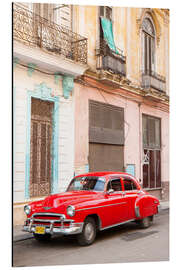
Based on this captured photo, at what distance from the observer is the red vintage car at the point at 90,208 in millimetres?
5930

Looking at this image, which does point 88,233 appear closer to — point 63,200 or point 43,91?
point 63,200

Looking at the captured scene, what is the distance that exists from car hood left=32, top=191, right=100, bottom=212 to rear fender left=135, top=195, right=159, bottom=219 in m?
1.23

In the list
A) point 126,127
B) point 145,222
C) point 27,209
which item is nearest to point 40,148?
point 27,209

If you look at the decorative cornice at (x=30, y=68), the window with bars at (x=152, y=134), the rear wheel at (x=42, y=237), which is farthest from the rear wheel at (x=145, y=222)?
the decorative cornice at (x=30, y=68)

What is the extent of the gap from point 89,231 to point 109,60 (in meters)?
4.50

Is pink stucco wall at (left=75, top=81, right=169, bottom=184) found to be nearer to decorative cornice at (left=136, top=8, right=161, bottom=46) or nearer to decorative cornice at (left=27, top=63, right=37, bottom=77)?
decorative cornice at (left=27, top=63, right=37, bottom=77)

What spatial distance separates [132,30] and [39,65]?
3243 millimetres

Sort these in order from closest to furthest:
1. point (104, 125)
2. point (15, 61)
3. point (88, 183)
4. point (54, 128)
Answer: point (15, 61) < point (88, 183) < point (54, 128) < point (104, 125)

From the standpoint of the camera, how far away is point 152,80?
9.96m

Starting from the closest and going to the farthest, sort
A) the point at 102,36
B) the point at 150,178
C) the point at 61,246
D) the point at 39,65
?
the point at 61,246
the point at 39,65
the point at 102,36
the point at 150,178

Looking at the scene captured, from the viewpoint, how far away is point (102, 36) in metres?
8.68

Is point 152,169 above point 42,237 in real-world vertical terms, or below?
above
